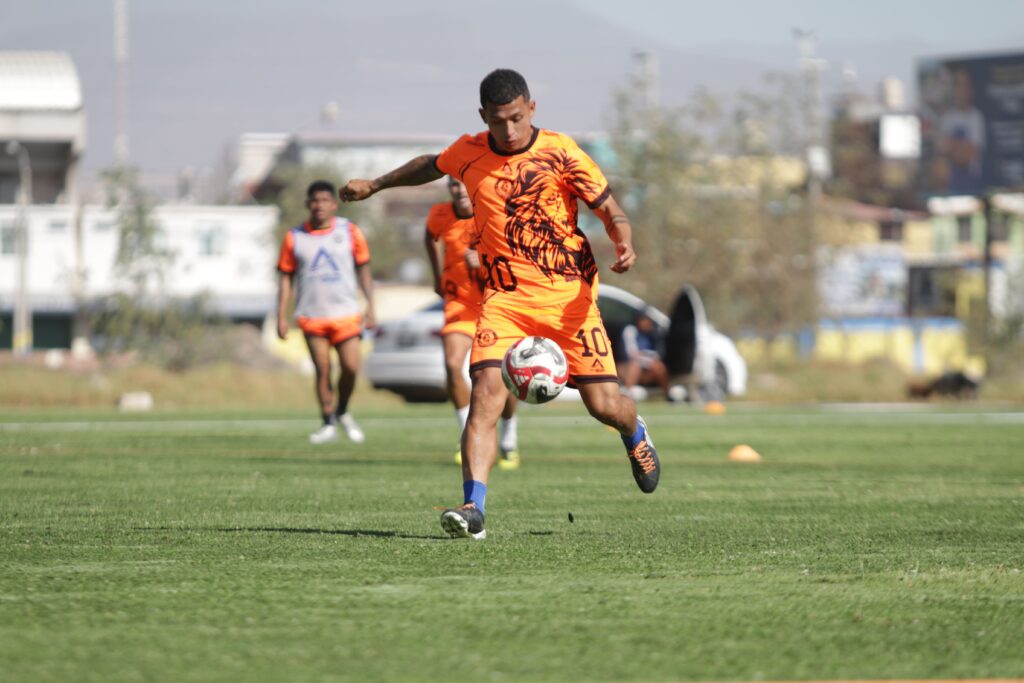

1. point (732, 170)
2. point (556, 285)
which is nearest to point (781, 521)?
point (556, 285)

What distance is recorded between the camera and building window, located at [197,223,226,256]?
80.9 metres

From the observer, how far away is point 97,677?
4539 millimetres

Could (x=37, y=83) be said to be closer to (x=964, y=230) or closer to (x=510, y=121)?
(x=964, y=230)

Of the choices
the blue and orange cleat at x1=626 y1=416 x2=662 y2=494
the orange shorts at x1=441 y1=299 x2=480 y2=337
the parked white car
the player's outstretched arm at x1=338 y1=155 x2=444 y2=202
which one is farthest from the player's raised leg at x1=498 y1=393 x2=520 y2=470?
the parked white car

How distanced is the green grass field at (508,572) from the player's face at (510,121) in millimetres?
1789

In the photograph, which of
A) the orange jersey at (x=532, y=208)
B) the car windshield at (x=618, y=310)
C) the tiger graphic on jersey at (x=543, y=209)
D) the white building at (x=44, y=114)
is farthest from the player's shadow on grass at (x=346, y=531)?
the white building at (x=44, y=114)

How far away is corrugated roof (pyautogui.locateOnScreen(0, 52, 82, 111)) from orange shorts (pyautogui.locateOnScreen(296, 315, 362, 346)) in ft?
182

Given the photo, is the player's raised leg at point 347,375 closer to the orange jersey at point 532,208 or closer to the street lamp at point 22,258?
the orange jersey at point 532,208

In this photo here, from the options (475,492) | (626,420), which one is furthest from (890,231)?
(475,492)

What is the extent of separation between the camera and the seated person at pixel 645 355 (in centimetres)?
2620

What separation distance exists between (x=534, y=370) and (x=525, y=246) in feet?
1.96

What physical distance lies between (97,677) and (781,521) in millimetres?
5014

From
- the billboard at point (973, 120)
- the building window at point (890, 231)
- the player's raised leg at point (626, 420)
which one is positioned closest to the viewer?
the player's raised leg at point (626, 420)

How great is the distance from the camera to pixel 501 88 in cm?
790
